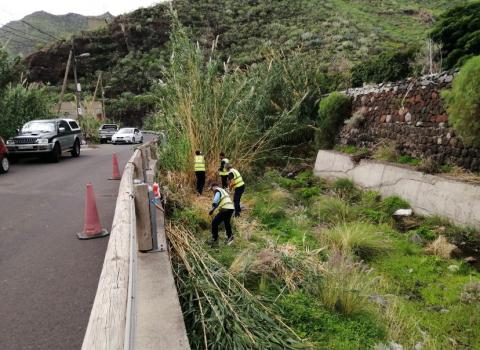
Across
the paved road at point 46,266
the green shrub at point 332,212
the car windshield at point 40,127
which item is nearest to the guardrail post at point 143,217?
the paved road at point 46,266

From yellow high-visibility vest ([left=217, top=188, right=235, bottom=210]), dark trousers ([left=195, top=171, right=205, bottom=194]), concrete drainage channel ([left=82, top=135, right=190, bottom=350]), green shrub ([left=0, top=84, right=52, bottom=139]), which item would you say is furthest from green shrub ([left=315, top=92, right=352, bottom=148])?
green shrub ([left=0, top=84, right=52, bottom=139])

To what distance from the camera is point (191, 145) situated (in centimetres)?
1049

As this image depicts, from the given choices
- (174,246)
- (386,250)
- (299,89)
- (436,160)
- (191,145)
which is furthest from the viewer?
(299,89)

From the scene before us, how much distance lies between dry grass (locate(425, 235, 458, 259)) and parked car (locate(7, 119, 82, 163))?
14277mm

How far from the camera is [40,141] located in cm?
1631

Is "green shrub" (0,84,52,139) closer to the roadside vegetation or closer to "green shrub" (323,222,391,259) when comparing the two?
the roadside vegetation

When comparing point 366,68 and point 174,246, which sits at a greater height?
point 366,68

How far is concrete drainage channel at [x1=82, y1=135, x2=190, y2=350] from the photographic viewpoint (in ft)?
5.78

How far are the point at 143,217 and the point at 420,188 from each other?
6435 millimetres

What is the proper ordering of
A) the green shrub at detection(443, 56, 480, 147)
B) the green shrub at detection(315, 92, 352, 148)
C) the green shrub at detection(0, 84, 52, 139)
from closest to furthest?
the green shrub at detection(443, 56, 480, 147), the green shrub at detection(315, 92, 352, 148), the green shrub at detection(0, 84, 52, 139)

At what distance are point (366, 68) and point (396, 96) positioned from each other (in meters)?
4.43

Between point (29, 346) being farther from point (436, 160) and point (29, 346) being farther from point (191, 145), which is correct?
point (436, 160)

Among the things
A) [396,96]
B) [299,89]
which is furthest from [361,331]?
[299,89]

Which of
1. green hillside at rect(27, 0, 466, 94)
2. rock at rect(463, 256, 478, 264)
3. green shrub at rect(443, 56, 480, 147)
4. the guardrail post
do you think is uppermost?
green hillside at rect(27, 0, 466, 94)
